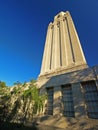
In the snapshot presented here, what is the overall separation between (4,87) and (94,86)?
13.4 meters

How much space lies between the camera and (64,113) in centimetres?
1507

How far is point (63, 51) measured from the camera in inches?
1143

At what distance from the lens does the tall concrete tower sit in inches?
966

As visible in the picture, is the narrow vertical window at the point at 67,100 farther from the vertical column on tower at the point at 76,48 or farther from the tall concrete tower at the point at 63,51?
the vertical column on tower at the point at 76,48

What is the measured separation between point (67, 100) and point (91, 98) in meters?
3.09

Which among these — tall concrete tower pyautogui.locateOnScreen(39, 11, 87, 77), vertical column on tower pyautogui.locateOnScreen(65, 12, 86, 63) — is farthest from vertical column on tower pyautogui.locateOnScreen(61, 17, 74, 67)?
vertical column on tower pyautogui.locateOnScreen(65, 12, 86, 63)

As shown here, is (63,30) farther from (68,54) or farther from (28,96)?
(28,96)

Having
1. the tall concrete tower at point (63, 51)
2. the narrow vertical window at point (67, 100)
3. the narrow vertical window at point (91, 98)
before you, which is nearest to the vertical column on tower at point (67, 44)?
the tall concrete tower at point (63, 51)

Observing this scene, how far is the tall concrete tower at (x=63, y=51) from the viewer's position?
966 inches

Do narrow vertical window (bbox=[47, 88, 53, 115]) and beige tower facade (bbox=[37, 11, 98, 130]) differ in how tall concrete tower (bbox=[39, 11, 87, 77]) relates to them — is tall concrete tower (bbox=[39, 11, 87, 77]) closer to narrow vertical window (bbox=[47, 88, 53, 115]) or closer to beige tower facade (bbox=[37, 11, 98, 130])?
beige tower facade (bbox=[37, 11, 98, 130])

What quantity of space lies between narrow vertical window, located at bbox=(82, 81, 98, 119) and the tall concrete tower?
7.49m

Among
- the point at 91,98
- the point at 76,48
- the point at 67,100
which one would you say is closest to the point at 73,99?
the point at 67,100

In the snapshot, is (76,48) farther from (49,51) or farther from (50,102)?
(50,102)

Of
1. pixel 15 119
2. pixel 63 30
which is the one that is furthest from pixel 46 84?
pixel 63 30
